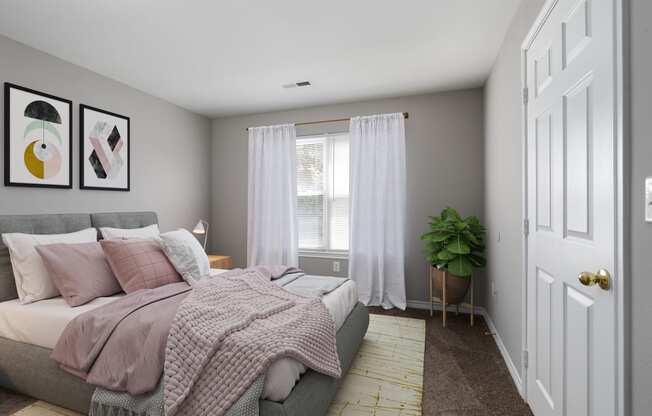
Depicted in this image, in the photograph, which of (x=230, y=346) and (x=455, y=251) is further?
(x=455, y=251)

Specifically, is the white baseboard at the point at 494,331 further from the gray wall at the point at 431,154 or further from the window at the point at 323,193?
the window at the point at 323,193

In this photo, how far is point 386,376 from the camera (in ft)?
7.52

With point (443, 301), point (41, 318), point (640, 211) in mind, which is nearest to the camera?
point (640, 211)

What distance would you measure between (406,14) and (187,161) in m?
3.40

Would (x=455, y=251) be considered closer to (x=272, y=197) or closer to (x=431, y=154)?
(x=431, y=154)

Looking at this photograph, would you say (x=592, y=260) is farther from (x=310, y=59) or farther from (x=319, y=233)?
(x=319, y=233)

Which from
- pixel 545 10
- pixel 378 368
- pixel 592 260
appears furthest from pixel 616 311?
pixel 378 368

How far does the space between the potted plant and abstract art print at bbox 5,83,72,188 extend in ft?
12.0

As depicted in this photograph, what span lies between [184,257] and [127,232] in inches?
33.8

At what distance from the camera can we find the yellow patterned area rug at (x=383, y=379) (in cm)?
191

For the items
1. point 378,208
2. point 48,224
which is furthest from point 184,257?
point 378,208

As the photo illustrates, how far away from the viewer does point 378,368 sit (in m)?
2.41

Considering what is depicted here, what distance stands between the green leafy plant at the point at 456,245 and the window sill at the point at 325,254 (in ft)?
4.11

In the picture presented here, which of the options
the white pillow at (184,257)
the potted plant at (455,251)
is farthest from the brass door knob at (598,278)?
the white pillow at (184,257)
